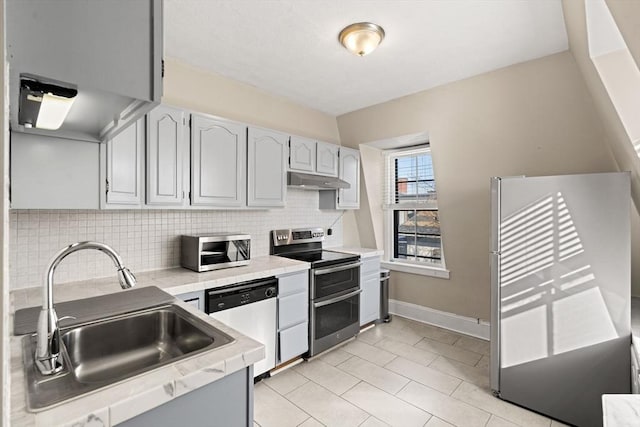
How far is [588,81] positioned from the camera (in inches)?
83.3

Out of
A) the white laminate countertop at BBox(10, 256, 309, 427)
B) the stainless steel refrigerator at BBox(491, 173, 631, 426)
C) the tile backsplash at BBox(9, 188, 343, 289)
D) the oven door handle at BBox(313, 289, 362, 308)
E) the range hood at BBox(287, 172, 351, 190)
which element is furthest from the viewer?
the range hood at BBox(287, 172, 351, 190)

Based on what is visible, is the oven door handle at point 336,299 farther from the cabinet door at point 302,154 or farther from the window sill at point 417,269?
the cabinet door at point 302,154

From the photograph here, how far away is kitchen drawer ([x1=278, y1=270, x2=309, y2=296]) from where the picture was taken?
264cm

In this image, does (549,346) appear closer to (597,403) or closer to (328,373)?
(597,403)

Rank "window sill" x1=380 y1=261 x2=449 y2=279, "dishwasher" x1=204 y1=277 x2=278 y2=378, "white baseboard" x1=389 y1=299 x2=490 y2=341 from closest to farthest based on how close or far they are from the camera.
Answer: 1. "dishwasher" x1=204 y1=277 x2=278 y2=378
2. "white baseboard" x1=389 y1=299 x2=490 y2=341
3. "window sill" x1=380 y1=261 x2=449 y2=279

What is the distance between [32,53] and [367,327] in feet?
11.8

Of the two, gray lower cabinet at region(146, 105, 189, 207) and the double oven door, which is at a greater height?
gray lower cabinet at region(146, 105, 189, 207)

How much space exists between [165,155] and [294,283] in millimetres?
1466

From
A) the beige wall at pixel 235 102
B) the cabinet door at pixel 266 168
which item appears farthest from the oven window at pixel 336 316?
the beige wall at pixel 235 102

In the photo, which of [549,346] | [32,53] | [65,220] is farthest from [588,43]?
[65,220]

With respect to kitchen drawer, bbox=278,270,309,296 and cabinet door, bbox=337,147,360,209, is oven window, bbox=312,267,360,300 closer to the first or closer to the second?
kitchen drawer, bbox=278,270,309,296

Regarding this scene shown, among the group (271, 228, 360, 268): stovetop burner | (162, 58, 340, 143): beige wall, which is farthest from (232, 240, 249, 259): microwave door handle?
(162, 58, 340, 143): beige wall

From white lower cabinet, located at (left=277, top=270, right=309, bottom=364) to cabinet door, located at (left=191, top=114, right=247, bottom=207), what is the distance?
0.84m

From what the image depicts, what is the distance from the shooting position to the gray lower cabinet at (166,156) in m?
2.21
